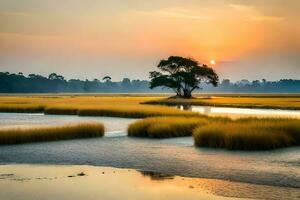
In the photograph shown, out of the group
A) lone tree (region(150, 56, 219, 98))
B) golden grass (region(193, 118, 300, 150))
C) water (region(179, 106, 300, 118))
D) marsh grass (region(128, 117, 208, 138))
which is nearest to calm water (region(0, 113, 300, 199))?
golden grass (region(193, 118, 300, 150))

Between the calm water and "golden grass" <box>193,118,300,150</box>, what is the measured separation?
1096 mm

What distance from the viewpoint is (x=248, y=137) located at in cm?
3009

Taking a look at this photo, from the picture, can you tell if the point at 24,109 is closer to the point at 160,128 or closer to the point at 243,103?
the point at 243,103

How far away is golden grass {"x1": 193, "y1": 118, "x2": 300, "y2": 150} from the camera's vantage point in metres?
29.7

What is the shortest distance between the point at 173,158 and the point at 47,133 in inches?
500

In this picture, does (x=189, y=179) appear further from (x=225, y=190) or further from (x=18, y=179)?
(x=18, y=179)

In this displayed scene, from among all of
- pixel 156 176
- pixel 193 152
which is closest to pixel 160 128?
pixel 193 152

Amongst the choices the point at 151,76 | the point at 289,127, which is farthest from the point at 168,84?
the point at 289,127

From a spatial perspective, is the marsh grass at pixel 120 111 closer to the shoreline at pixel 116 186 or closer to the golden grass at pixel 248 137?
the golden grass at pixel 248 137

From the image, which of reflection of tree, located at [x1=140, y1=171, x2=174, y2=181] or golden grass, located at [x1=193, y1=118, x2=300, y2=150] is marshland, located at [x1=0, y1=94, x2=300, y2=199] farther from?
reflection of tree, located at [x1=140, y1=171, x2=174, y2=181]

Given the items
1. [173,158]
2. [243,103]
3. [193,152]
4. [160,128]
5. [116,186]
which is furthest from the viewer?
[243,103]

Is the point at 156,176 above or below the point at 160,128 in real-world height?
below

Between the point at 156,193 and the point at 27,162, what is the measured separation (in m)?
9.96

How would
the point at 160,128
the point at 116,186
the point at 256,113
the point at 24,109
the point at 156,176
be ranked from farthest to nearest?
the point at 24,109, the point at 256,113, the point at 160,128, the point at 156,176, the point at 116,186
